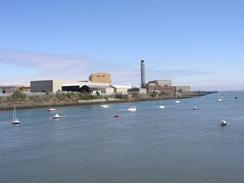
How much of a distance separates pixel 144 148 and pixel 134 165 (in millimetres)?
4254

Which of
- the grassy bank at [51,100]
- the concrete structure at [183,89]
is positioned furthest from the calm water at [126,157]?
the concrete structure at [183,89]

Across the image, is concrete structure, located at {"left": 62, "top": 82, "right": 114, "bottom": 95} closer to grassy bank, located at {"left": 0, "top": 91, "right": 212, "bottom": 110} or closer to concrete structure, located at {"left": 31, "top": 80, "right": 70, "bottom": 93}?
concrete structure, located at {"left": 31, "top": 80, "right": 70, "bottom": 93}

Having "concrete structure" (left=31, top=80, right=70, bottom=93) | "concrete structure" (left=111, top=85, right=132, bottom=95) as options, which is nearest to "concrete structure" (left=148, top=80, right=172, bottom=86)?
"concrete structure" (left=111, top=85, right=132, bottom=95)

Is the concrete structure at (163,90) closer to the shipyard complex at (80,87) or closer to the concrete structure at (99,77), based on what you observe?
the shipyard complex at (80,87)

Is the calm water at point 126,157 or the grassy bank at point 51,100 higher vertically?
the grassy bank at point 51,100

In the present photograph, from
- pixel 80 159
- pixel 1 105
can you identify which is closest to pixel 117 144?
pixel 80 159

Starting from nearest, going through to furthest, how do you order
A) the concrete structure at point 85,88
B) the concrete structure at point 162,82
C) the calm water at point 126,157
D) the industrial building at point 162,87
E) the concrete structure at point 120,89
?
the calm water at point 126,157 → the concrete structure at point 85,88 → the concrete structure at point 120,89 → the industrial building at point 162,87 → the concrete structure at point 162,82

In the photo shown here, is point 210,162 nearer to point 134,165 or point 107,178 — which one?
point 134,165

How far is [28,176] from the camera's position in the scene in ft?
52.4

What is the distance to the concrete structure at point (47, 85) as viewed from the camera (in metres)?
89.2

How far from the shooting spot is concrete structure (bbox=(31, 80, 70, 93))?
293ft

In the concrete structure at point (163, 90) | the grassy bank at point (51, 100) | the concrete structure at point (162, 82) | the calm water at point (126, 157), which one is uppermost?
the concrete structure at point (162, 82)

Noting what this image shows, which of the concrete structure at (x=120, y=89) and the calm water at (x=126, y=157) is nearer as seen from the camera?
the calm water at (x=126, y=157)

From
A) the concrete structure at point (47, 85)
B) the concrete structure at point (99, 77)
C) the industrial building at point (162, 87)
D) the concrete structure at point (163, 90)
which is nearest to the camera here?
the concrete structure at point (47, 85)
